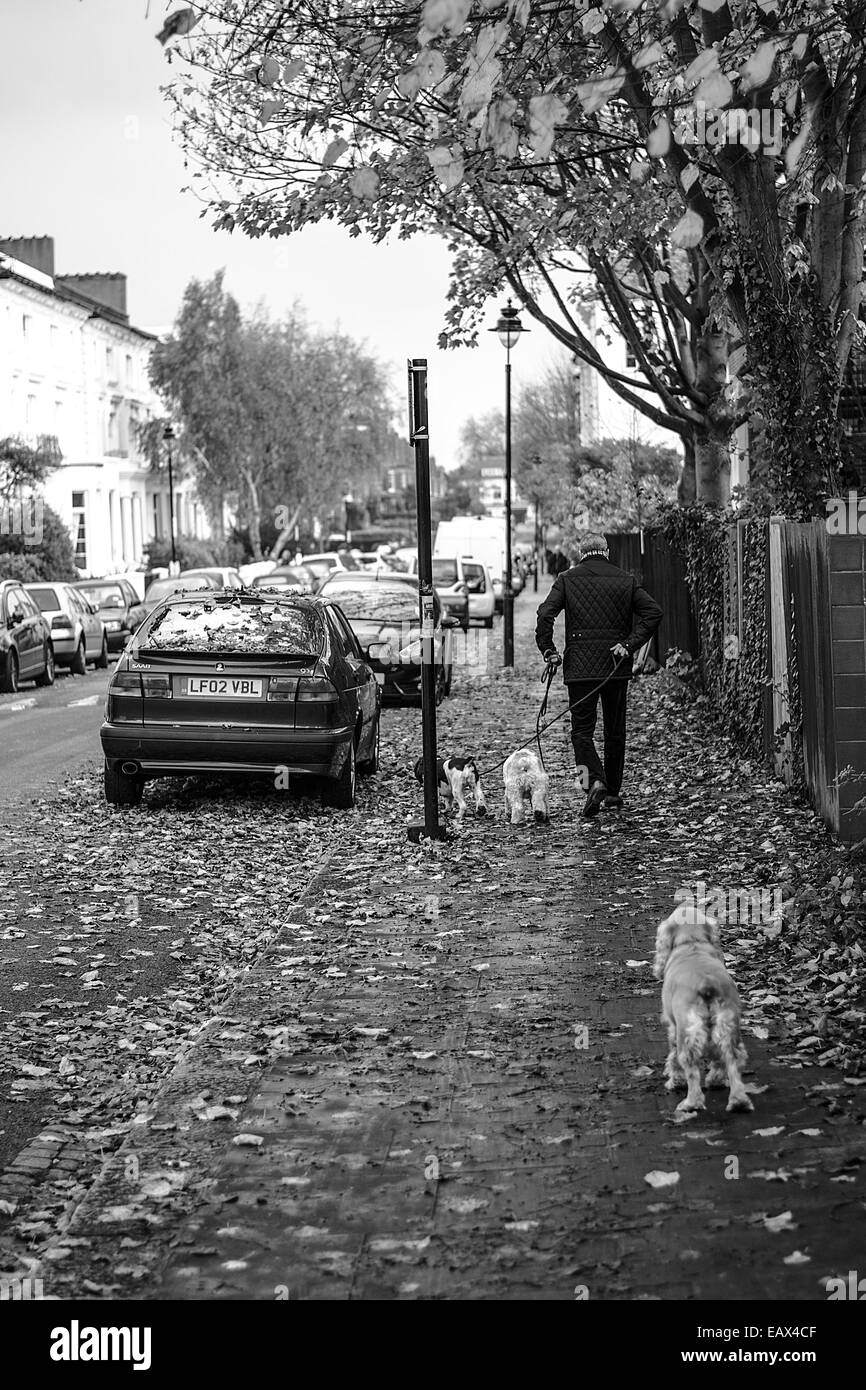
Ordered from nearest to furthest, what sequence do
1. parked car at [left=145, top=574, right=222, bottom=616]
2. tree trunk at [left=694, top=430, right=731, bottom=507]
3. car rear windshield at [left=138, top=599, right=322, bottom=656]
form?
1. car rear windshield at [left=138, top=599, right=322, bottom=656]
2. tree trunk at [left=694, top=430, right=731, bottom=507]
3. parked car at [left=145, top=574, right=222, bottom=616]

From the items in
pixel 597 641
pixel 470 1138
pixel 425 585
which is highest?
pixel 425 585

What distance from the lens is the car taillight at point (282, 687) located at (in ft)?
39.7

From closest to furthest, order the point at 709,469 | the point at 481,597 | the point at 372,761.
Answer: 1. the point at 372,761
2. the point at 709,469
3. the point at 481,597

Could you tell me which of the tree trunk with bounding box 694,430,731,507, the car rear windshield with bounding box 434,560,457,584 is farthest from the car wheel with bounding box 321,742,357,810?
the car rear windshield with bounding box 434,560,457,584

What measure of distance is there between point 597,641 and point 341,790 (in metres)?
2.23

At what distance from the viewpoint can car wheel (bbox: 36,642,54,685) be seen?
28469 millimetres

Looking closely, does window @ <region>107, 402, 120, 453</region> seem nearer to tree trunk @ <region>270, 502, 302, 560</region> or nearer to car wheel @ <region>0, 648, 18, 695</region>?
tree trunk @ <region>270, 502, 302, 560</region>

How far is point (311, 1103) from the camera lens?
5.72m

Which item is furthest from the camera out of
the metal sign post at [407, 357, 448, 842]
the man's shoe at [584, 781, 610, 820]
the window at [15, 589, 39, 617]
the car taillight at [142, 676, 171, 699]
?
the window at [15, 589, 39, 617]

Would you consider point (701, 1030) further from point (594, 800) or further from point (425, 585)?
point (594, 800)

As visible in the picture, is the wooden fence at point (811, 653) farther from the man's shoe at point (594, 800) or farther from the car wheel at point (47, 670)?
the car wheel at point (47, 670)

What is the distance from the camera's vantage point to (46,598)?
31.8 metres

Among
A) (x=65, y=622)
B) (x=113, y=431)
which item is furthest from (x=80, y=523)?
(x=65, y=622)

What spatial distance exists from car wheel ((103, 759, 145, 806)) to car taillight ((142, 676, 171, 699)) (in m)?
0.68
